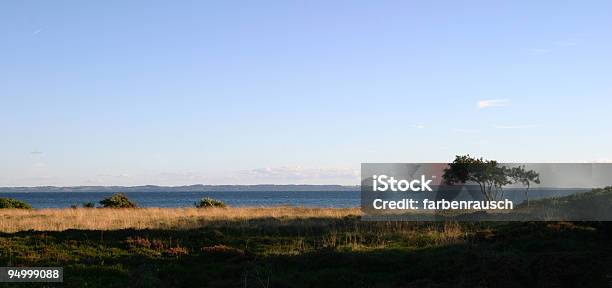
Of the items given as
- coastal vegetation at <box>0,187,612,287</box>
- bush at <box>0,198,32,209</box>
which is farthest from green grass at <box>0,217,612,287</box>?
bush at <box>0,198,32,209</box>

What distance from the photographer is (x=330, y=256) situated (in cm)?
1919

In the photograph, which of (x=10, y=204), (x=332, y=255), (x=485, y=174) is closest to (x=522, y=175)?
(x=485, y=174)

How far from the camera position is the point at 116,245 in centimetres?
2320

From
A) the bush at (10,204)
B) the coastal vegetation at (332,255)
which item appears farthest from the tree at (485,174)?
the bush at (10,204)

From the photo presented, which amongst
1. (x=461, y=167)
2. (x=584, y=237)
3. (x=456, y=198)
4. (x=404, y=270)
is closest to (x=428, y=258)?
(x=404, y=270)

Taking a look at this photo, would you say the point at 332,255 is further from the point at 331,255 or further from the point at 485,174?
the point at 485,174

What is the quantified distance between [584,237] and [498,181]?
24559mm

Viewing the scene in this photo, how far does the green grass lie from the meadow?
4cm

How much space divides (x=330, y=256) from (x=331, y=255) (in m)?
0.07

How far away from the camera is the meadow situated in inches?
615

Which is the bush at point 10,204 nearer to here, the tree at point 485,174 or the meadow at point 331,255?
the meadow at point 331,255

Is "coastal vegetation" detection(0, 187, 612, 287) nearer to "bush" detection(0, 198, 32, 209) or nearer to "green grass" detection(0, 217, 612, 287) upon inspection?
"green grass" detection(0, 217, 612, 287)

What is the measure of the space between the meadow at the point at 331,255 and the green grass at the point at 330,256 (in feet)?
0.12

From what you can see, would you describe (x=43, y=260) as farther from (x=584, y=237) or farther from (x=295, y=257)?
(x=584, y=237)
